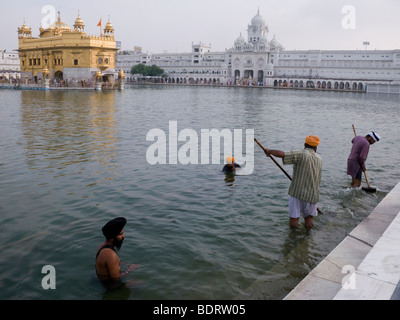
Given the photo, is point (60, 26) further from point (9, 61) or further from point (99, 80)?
point (9, 61)

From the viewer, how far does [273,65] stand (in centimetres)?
10325

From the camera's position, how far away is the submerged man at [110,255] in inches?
176

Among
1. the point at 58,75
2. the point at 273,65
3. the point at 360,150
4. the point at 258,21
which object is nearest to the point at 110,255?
the point at 360,150

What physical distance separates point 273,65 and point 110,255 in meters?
105

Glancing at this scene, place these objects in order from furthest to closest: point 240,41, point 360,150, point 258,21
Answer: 1. point 240,41
2. point 258,21
3. point 360,150

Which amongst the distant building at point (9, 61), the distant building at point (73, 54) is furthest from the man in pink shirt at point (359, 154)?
the distant building at point (9, 61)

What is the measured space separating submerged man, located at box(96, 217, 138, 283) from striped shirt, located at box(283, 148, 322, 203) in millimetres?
2701

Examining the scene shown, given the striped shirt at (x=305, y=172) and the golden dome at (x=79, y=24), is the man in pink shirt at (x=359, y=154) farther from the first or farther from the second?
the golden dome at (x=79, y=24)

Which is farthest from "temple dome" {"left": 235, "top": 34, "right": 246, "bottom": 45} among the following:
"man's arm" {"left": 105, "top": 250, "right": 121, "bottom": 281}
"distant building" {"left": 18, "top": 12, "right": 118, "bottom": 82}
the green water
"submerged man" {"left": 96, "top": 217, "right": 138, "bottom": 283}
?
"man's arm" {"left": 105, "top": 250, "right": 121, "bottom": 281}

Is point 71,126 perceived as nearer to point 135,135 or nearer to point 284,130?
point 135,135

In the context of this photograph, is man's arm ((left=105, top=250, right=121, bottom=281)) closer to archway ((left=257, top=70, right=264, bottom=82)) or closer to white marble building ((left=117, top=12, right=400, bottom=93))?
white marble building ((left=117, top=12, right=400, bottom=93))

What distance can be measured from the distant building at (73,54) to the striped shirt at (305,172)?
5270 cm

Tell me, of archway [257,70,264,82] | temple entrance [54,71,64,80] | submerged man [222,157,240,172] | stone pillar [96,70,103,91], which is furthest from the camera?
archway [257,70,264,82]

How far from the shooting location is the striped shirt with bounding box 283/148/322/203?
5703 mm
